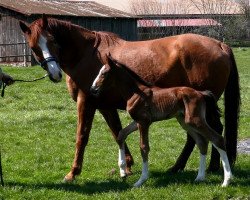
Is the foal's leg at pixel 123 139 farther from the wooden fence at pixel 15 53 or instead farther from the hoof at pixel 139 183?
the wooden fence at pixel 15 53

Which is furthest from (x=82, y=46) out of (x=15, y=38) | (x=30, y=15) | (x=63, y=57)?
(x=15, y=38)

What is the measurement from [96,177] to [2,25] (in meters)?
26.3

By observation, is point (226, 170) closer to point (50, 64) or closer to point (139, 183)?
point (139, 183)

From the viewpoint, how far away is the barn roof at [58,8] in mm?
32375

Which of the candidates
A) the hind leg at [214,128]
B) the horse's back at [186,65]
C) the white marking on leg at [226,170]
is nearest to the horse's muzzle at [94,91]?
the horse's back at [186,65]

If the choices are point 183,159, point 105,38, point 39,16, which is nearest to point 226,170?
point 183,159

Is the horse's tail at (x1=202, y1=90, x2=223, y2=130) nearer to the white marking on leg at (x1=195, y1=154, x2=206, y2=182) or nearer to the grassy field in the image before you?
the white marking on leg at (x1=195, y1=154, x2=206, y2=182)

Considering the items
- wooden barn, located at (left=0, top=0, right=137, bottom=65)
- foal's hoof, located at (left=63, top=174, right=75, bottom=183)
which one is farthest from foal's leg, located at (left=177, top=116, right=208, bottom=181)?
wooden barn, located at (left=0, top=0, right=137, bottom=65)

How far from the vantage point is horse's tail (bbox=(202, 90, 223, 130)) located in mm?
7625

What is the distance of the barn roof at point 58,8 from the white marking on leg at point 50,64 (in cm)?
2387

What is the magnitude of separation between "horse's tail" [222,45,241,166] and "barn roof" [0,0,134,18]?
2389 cm

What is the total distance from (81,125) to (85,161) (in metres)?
1.52

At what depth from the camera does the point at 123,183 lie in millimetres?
7965

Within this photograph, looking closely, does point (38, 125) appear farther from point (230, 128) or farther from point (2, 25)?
point (2, 25)
